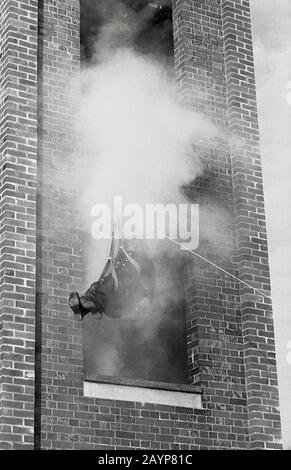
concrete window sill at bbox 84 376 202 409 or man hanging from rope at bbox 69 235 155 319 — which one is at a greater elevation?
man hanging from rope at bbox 69 235 155 319

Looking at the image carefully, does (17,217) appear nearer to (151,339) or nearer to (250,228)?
(151,339)

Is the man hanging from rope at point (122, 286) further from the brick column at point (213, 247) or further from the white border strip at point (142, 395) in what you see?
the white border strip at point (142, 395)

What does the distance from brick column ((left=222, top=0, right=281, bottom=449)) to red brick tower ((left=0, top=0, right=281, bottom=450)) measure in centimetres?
1

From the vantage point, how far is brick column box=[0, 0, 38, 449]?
9250 millimetres

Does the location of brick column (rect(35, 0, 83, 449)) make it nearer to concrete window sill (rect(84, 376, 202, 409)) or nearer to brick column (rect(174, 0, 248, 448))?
concrete window sill (rect(84, 376, 202, 409))

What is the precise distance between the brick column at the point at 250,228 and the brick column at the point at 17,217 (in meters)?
2.44

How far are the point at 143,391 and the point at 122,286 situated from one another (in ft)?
3.63

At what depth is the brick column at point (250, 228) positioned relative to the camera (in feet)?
34.8

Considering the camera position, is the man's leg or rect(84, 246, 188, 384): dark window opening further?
rect(84, 246, 188, 384): dark window opening

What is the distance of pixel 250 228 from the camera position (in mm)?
11273

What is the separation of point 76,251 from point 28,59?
2.08m

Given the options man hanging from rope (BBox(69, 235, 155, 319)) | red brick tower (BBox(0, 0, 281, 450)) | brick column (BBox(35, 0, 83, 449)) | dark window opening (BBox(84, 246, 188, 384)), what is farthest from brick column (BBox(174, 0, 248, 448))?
brick column (BBox(35, 0, 83, 449))

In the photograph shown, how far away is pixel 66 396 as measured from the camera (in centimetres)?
961

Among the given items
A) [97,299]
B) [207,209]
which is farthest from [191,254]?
[97,299]
